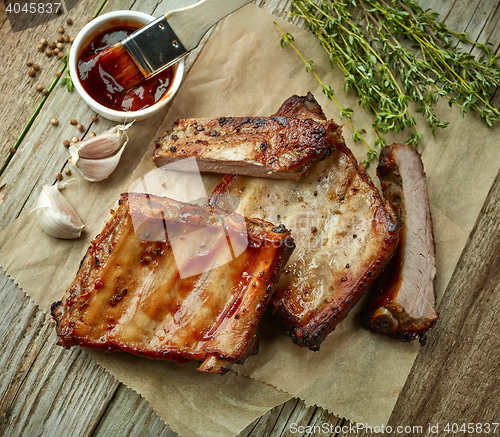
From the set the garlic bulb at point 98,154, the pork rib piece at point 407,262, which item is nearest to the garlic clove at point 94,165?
the garlic bulb at point 98,154

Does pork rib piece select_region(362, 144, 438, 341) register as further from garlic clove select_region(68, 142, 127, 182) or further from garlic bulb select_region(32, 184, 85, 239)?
garlic bulb select_region(32, 184, 85, 239)

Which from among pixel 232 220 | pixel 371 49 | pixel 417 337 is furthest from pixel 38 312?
pixel 371 49

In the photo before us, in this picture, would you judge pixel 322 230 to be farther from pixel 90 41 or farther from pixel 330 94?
pixel 90 41

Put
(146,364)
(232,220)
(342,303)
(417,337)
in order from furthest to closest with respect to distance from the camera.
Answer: (417,337) < (146,364) < (342,303) < (232,220)

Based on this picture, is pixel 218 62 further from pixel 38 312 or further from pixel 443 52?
pixel 38 312

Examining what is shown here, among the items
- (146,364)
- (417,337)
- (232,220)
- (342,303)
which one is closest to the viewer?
(232,220)

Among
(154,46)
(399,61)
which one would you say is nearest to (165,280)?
(154,46)
